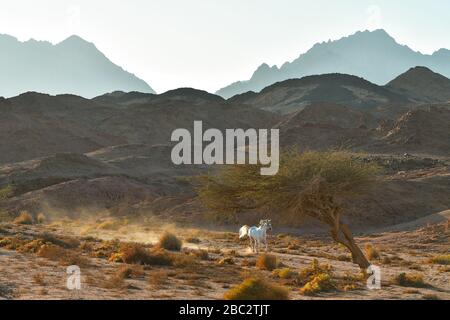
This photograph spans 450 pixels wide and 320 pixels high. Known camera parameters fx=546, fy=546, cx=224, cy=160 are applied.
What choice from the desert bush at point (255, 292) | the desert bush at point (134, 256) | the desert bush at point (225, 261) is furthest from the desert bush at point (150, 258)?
the desert bush at point (255, 292)

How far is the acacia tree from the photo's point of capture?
1805cm

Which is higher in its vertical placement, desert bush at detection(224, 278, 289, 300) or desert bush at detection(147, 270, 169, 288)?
desert bush at detection(224, 278, 289, 300)

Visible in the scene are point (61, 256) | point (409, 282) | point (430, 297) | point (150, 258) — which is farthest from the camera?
point (61, 256)

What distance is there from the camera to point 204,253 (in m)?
23.1

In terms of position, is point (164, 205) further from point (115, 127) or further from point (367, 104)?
point (367, 104)

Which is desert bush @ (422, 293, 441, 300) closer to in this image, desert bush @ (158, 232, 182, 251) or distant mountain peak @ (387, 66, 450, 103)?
desert bush @ (158, 232, 182, 251)

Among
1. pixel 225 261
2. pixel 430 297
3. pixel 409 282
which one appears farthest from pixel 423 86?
pixel 430 297

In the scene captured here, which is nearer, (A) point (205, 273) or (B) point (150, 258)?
(A) point (205, 273)

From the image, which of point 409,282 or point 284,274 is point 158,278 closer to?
point 284,274

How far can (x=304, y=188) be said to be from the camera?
17641 mm

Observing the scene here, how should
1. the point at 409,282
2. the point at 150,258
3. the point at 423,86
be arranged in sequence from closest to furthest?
the point at 409,282 < the point at 150,258 < the point at 423,86

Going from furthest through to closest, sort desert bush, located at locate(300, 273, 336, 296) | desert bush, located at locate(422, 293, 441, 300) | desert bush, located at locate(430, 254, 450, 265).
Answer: desert bush, located at locate(430, 254, 450, 265) < desert bush, located at locate(300, 273, 336, 296) < desert bush, located at locate(422, 293, 441, 300)

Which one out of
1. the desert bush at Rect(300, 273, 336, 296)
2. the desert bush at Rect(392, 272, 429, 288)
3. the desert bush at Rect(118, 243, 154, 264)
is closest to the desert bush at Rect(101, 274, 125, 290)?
the desert bush at Rect(118, 243, 154, 264)

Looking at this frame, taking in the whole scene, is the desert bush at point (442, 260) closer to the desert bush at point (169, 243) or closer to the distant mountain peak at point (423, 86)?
the desert bush at point (169, 243)
